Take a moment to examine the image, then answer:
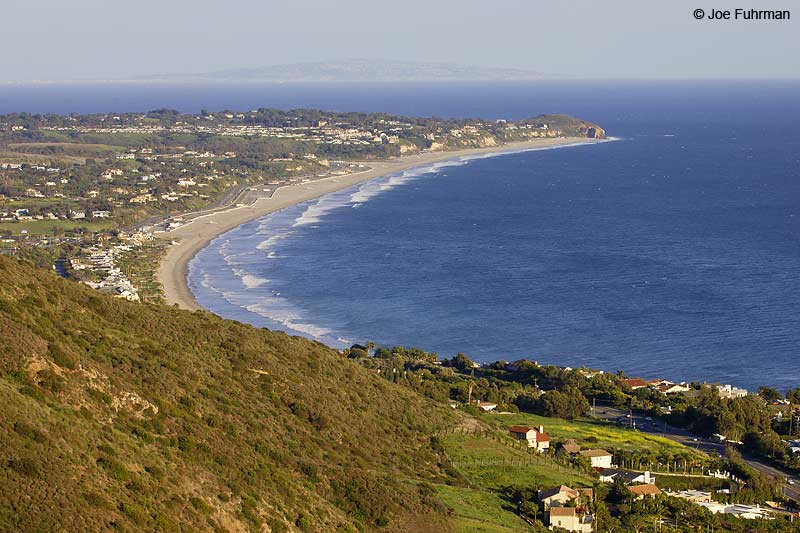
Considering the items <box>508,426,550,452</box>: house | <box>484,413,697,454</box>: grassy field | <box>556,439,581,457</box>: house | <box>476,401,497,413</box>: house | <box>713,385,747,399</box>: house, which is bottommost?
<box>713,385,747,399</box>: house

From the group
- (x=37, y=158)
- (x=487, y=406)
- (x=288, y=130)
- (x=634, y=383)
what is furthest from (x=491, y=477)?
(x=288, y=130)

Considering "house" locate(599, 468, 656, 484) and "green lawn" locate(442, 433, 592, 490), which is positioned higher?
"green lawn" locate(442, 433, 592, 490)

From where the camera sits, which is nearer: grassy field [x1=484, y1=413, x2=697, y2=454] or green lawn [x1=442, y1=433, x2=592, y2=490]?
green lawn [x1=442, y1=433, x2=592, y2=490]

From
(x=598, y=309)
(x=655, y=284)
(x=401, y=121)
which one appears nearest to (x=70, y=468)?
(x=598, y=309)

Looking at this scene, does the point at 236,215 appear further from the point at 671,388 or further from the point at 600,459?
the point at 600,459

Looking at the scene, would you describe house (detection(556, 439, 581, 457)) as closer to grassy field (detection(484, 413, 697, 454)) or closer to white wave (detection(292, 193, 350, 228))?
grassy field (detection(484, 413, 697, 454))

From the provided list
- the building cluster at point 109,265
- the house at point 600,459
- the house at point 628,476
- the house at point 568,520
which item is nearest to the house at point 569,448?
the house at point 600,459

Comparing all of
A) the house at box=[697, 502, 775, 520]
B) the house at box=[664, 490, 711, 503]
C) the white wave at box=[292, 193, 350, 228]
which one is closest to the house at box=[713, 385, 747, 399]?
the house at box=[664, 490, 711, 503]
